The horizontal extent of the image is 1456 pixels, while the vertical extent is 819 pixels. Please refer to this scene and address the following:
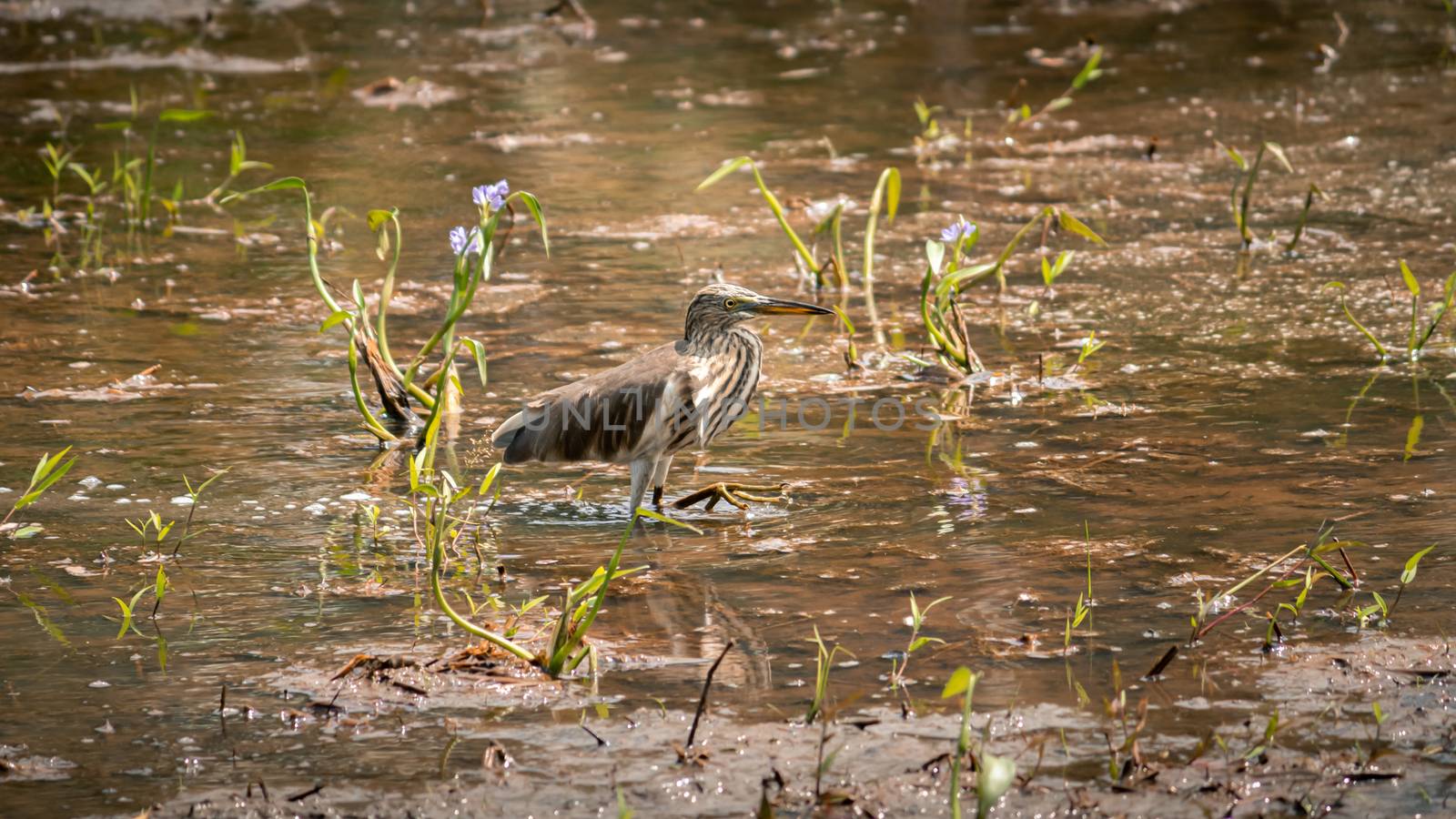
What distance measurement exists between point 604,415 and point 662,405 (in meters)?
0.19

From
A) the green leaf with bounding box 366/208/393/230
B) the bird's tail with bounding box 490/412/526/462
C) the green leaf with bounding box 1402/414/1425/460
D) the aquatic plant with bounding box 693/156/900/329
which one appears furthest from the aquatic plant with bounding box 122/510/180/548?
the green leaf with bounding box 1402/414/1425/460

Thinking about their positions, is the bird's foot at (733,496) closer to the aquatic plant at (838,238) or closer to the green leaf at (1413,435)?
the aquatic plant at (838,238)

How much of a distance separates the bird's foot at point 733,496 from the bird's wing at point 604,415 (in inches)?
10.1

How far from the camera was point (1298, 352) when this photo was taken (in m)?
7.09

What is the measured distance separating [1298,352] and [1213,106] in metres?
5.13

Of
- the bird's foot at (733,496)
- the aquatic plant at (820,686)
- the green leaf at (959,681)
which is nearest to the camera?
the green leaf at (959,681)

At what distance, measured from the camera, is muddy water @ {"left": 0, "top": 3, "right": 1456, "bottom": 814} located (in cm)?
420

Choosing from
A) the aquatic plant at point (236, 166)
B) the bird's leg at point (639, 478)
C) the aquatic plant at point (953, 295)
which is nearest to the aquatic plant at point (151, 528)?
the bird's leg at point (639, 478)

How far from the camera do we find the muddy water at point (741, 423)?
4.20m

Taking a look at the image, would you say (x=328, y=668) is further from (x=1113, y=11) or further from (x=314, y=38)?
(x=1113, y=11)

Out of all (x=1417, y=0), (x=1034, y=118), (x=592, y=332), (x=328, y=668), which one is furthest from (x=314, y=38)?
(x=328, y=668)

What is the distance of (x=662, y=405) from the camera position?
5.48 meters

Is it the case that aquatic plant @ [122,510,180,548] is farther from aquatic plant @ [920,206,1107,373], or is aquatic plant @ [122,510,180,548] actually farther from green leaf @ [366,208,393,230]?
aquatic plant @ [920,206,1107,373]

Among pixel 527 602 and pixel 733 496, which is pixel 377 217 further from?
pixel 527 602
